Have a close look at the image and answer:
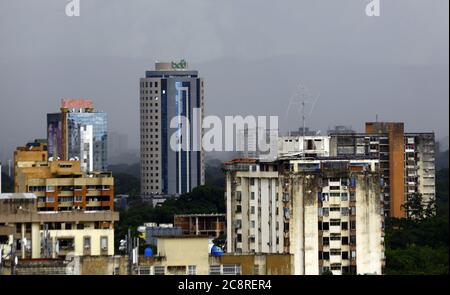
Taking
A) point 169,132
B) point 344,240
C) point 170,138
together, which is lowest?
point 344,240

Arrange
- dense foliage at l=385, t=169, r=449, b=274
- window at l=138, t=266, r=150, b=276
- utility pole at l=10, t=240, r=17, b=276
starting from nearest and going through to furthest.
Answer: utility pole at l=10, t=240, r=17, b=276 → window at l=138, t=266, r=150, b=276 → dense foliage at l=385, t=169, r=449, b=274

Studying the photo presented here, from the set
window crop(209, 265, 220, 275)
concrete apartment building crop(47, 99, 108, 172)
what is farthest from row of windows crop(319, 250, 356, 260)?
concrete apartment building crop(47, 99, 108, 172)

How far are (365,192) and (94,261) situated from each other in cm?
757

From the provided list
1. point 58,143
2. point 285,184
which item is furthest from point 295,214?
point 58,143

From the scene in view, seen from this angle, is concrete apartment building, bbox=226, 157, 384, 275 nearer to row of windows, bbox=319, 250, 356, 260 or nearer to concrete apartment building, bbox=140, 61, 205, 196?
row of windows, bbox=319, 250, 356, 260

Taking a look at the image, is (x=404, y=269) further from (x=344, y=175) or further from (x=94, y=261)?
(x=94, y=261)

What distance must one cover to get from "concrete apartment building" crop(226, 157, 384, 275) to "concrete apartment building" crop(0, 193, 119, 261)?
11.9 ft

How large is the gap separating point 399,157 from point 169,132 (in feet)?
33.3

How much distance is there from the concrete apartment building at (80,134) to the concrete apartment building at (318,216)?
30.9ft

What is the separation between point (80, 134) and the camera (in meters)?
31.4

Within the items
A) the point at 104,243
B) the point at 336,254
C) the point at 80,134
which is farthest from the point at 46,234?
the point at 80,134

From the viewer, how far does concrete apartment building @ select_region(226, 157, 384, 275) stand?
17.7m

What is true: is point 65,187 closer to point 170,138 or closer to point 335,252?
point 335,252

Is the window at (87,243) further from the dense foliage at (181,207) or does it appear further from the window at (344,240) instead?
the dense foliage at (181,207)
